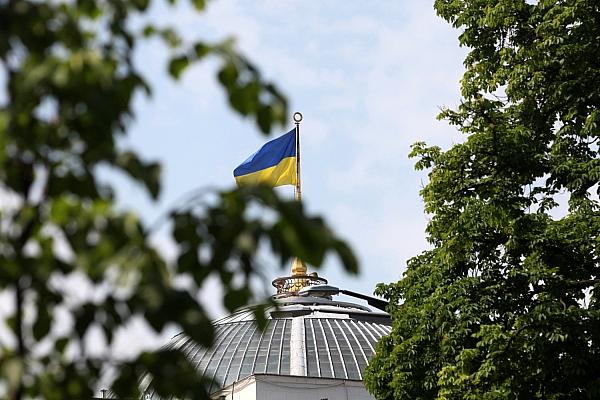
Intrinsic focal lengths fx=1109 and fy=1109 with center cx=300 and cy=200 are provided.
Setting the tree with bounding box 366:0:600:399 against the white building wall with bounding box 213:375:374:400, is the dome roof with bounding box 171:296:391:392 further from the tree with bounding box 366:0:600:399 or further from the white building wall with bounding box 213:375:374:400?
the tree with bounding box 366:0:600:399

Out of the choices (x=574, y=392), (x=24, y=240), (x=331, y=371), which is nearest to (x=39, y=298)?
(x=24, y=240)

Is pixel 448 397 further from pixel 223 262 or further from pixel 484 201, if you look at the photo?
pixel 223 262

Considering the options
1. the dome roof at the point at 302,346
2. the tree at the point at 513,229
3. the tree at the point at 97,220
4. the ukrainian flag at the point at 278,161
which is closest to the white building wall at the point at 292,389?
the dome roof at the point at 302,346

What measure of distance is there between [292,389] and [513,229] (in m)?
29.9

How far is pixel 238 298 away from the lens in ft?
12.0

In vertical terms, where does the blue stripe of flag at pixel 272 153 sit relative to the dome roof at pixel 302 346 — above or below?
above

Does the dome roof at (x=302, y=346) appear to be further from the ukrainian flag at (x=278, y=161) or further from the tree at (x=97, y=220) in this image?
the tree at (x=97, y=220)

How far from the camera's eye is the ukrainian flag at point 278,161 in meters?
42.1

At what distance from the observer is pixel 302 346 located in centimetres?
5166

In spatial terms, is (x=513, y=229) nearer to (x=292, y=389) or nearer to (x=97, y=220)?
(x=97, y=220)

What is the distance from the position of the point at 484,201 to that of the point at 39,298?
15.8 m

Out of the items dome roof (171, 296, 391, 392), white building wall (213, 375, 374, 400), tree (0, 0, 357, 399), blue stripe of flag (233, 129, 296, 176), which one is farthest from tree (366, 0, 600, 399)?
dome roof (171, 296, 391, 392)

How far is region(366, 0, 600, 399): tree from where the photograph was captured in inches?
691

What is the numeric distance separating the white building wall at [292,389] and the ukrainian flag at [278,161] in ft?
28.4
